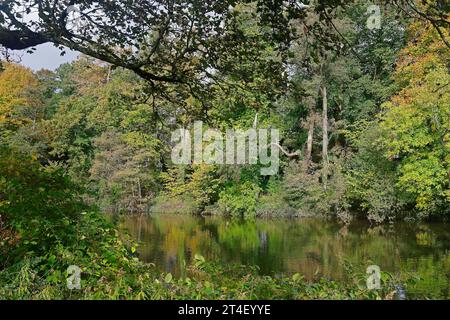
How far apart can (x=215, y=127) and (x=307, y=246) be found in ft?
34.6

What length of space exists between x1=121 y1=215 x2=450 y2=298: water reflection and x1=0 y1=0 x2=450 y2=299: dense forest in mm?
1947

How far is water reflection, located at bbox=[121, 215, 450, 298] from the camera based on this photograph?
12.2 metres

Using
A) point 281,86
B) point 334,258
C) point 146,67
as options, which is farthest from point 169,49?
point 334,258

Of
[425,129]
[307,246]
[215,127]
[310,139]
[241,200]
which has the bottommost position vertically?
[307,246]
